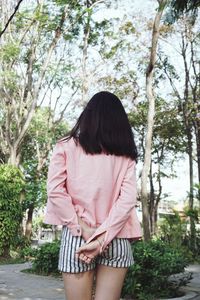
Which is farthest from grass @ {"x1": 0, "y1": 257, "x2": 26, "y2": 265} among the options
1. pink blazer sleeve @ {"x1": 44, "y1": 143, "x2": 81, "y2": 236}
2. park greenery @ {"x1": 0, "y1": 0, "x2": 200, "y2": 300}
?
pink blazer sleeve @ {"x1": 44, "y1": 143, "x2": 81, "y2": 236}

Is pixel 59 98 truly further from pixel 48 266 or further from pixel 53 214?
pixel 53 214

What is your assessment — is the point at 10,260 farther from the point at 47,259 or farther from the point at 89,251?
the point at 89,251

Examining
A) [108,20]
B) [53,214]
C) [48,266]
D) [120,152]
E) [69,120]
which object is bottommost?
[48,266]

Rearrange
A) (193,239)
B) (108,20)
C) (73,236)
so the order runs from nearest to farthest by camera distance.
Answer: (73,236) → (193,239) → (108,20)

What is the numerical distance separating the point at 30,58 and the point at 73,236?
14159mm

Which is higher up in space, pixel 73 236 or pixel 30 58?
pixel 30 58

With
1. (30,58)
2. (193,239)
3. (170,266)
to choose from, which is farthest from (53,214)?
(30,58)

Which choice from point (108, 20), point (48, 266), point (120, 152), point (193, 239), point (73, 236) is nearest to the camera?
point (73, 236)

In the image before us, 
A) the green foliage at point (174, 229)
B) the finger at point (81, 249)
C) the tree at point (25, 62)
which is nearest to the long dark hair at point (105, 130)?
the finger at point (81, 249)

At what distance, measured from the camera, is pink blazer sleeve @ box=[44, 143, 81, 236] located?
2010mm

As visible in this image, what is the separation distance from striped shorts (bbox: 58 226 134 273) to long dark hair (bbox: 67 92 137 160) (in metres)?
0.41

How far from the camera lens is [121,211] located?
203 cm

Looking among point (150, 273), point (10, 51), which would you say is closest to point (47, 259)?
point (150, 273)

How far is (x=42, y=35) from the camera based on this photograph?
1570cm
